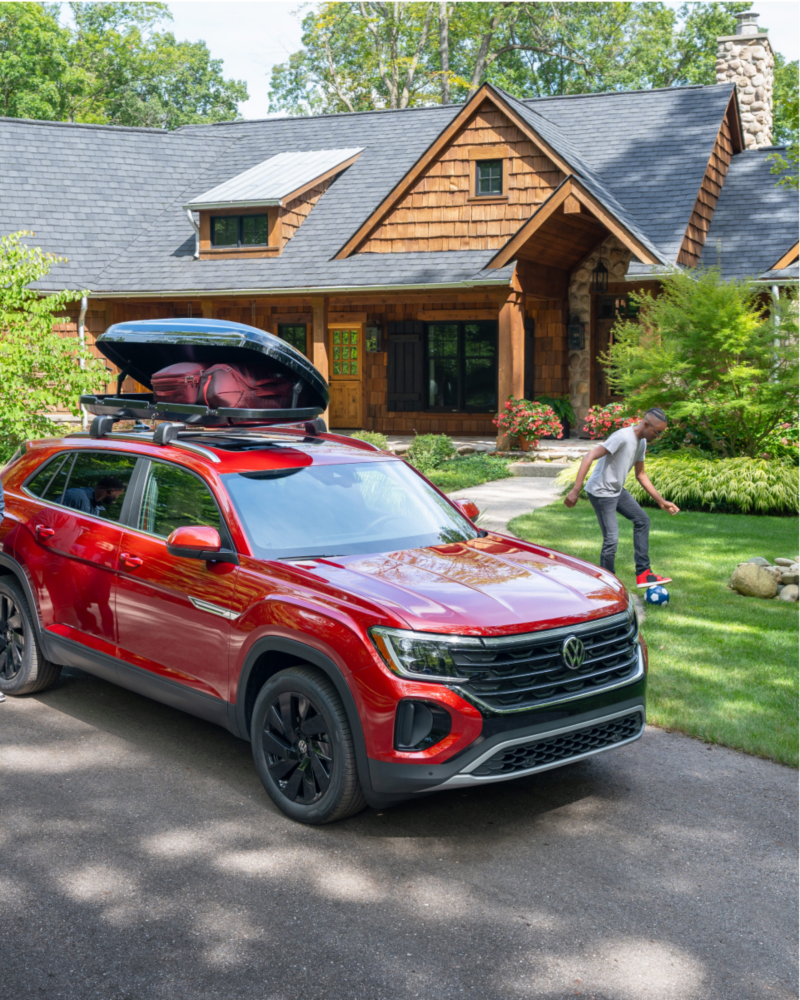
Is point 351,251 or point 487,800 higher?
point 351,251

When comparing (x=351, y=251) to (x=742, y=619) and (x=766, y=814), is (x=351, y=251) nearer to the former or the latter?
(x=742, y=619)

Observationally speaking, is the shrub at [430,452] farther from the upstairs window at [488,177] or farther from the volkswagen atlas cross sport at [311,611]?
the volkswagen atlas cross sport at [311,611]

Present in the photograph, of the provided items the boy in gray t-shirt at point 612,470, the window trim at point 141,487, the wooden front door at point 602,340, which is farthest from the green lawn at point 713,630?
the wooden front door at point 602,340

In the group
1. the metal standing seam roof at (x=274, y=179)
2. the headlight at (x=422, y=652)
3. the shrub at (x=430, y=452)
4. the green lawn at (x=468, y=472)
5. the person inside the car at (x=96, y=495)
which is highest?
the metal standing seam roof at (x=274, y=179)

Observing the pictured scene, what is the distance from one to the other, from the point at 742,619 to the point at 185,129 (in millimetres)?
24202

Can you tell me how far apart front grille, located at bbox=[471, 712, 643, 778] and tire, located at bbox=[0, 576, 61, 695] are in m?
3.19

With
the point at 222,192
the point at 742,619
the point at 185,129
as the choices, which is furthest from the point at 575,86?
the point at 742,619

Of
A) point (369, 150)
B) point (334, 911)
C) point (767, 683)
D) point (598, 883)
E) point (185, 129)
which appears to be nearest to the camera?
point (334, 911)

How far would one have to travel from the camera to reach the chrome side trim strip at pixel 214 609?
4852 millimetres

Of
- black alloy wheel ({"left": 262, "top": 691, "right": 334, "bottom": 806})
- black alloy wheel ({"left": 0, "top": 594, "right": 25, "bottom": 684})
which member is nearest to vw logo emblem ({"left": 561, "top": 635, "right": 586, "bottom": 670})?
black alloy wheel ({"left": 262, "top": 691, "right": 334, "bottom": 806})

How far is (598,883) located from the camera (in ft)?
13.5

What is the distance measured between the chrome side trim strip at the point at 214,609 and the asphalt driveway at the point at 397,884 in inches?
33.8

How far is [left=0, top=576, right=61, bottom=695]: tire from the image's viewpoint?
629 centimetres

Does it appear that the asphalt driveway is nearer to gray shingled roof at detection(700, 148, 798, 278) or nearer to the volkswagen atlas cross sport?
the volkswagen atlas cross sport
